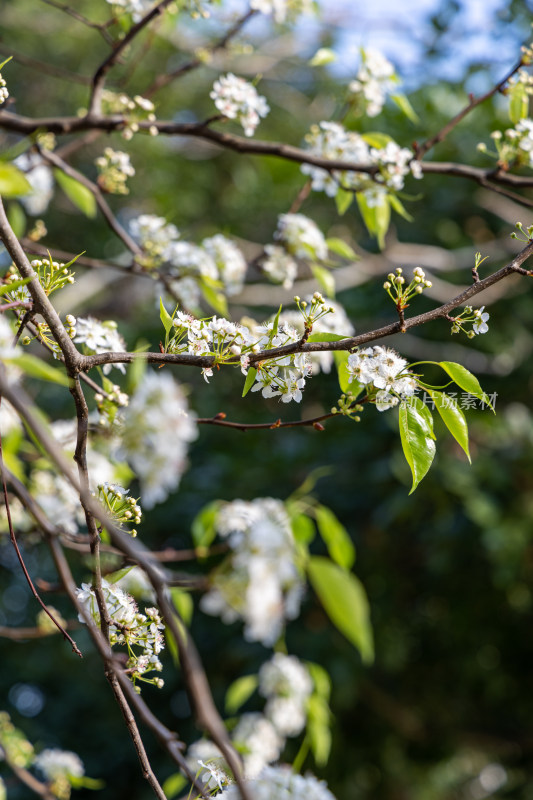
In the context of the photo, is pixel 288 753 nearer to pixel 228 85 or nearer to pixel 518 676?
pixel 518 676

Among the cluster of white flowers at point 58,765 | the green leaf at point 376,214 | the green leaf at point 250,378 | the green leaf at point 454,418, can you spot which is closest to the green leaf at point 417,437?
the green leaf at point 454,418

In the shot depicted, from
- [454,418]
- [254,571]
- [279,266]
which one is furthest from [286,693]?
[454,418]

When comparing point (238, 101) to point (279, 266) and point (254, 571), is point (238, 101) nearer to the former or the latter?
point (279, 266)

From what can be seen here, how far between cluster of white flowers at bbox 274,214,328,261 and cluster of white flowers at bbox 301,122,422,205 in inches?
Result: 4.1

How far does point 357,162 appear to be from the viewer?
1297 mm

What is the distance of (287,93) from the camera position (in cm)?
568

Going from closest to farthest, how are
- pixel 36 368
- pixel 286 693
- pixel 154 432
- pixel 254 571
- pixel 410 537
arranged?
pixel 36 368 → pixel 154 432 → pixel 254 571 → pixel 286 693 → pixel 410 537

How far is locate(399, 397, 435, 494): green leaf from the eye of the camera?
0.66 meters

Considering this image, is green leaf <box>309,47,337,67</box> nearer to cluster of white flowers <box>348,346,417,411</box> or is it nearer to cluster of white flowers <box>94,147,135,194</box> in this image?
cluster of white flowers <box>94,147,135,194</box>

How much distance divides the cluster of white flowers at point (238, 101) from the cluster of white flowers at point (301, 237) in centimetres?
22

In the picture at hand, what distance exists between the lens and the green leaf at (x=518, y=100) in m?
1.15

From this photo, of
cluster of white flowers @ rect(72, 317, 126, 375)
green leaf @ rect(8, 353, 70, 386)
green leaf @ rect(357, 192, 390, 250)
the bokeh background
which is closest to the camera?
green leaf @ rect(8, 353, 70, 386)

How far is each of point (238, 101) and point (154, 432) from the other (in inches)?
33.6

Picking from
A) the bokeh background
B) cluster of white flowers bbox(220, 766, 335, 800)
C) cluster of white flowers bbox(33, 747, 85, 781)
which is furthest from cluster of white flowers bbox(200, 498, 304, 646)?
the bokeh background
